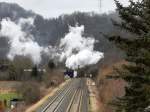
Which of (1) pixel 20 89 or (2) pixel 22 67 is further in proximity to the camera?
(2) pixel 22 67

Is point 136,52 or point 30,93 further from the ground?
point 136,52

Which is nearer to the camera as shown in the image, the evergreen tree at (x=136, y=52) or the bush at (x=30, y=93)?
the evergreen tree at (x=136, y=52)

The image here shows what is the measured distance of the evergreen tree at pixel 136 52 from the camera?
60.4ft

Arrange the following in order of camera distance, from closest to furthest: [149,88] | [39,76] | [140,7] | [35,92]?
[149,88]
[140,7]
[35,92]
[39,76]

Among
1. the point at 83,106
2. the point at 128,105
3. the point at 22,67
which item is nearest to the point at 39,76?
the point at 22,67

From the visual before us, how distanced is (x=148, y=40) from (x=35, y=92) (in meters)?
82.1

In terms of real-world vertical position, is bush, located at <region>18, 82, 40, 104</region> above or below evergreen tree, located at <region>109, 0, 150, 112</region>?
below

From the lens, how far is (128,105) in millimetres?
20078

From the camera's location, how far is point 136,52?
19.3 metres

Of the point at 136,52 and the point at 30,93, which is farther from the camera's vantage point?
the point at 30,93

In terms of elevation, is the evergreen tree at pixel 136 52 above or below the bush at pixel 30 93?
above

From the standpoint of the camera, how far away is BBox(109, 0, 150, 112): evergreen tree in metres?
18.4

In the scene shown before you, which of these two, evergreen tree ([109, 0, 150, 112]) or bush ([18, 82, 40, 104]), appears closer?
evergreen tree ([109, 0, 150, 112])

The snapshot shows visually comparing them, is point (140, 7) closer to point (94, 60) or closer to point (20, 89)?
point (20, 89)
